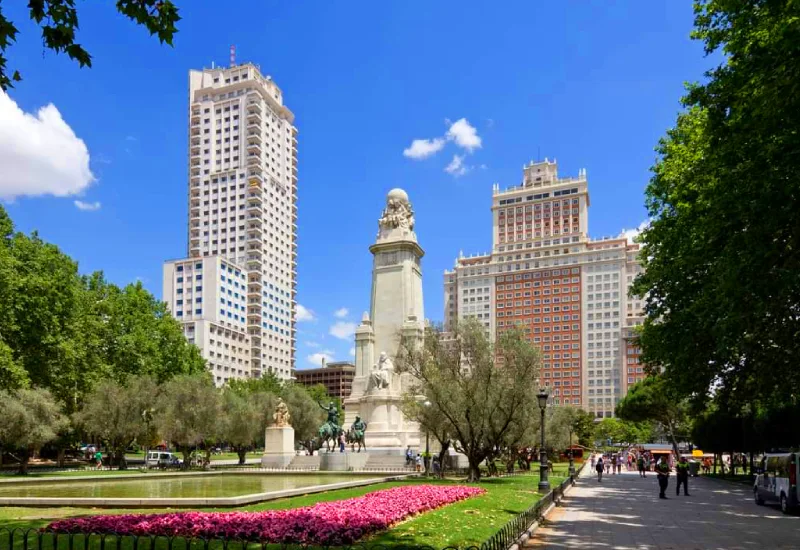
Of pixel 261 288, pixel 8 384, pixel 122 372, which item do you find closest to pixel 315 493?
pixel 8 384

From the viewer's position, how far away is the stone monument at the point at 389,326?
51406mm

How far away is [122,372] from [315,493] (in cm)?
3907

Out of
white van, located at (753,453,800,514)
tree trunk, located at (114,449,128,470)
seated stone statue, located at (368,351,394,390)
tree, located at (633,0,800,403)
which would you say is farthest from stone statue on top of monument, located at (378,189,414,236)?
white van, located at (753,453,800,514)

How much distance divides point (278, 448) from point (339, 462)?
274 inches

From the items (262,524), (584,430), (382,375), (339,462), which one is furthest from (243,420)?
(584,430)

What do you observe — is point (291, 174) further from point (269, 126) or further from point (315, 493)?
point (315, 493)

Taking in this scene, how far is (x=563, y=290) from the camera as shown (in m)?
146

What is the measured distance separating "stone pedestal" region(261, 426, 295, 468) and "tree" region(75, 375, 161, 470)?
8264mm

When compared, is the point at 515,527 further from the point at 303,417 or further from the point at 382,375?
the point at 303,417

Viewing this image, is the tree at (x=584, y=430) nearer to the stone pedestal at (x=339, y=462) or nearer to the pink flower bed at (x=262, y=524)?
the stone pedestal at (x=339, y=462)

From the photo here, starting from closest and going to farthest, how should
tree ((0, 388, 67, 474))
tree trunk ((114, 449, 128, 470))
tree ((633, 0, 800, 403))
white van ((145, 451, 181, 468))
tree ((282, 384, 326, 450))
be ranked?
1. tree ((633, 0, 800, 403))
2. tree ((0, 388, 67, 474))
3. tree trunk ((114, 449, 128, 470))
4. white van ((145, 451, 181, 468))
5. tree ((282, 384, 326, 450))

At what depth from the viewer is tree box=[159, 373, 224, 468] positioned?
4606 centimetres

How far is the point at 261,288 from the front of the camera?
13525cm

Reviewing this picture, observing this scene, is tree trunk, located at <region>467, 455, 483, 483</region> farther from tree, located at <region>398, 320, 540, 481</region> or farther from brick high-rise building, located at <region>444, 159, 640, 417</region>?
brick high-rise building, located at <region>444, 159, 640, 417</region>
